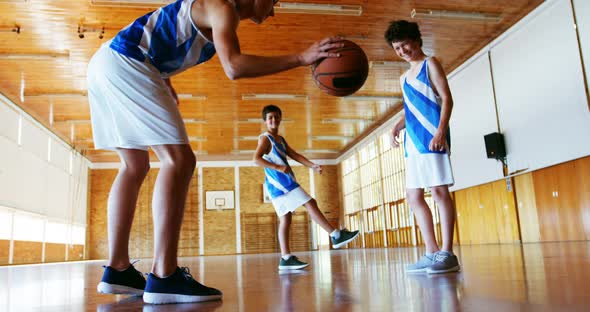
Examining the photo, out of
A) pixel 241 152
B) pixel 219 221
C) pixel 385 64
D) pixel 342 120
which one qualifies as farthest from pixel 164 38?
pixel 219 221

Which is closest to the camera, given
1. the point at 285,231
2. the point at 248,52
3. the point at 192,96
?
the point at 285,231

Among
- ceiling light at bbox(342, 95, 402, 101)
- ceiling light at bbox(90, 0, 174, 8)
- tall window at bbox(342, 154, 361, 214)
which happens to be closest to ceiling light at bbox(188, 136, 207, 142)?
tall window at bbox(342, 154, 361, 214)

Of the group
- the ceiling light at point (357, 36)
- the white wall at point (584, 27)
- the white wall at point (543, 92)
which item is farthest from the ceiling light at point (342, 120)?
the white wall at point (584, 27)

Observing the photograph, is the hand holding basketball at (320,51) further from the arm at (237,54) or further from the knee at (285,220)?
the knee at (285,220)

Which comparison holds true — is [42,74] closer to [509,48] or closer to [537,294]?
[509,48]

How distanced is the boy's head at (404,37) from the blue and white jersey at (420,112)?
127 mm

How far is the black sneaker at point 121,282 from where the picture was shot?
2170 millimetres

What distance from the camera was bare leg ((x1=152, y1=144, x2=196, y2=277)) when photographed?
1.86 metres

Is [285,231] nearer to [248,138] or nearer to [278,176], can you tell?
[278,176]

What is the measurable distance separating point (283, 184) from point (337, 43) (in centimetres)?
253

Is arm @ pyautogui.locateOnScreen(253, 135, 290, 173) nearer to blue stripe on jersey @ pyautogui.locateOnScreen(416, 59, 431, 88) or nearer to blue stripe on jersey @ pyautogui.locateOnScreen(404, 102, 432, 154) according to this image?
blue stripe on jersey @ pyautogui.locateOnScreen(404, 102, 432, 154)

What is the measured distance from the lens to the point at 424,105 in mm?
3215

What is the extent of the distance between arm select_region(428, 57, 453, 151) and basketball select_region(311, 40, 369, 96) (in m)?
0.92

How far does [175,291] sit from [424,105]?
6.84 feet
